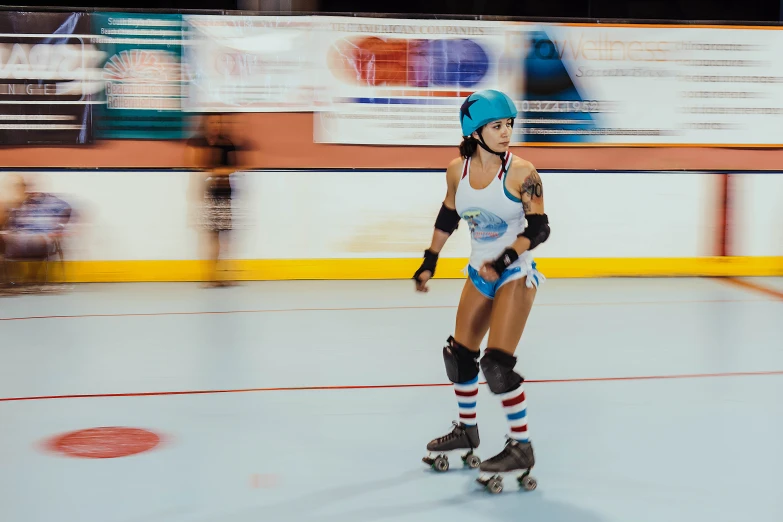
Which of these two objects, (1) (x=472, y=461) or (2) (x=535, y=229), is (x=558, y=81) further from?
(1) (x=472, y=461)

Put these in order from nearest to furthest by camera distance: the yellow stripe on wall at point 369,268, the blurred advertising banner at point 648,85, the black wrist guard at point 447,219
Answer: the black wrist guard at point 447,219
the yellow stripe on wall at point 369,268
the blurred advertising banner at point 648,85

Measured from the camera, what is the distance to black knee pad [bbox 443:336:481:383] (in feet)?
11.5

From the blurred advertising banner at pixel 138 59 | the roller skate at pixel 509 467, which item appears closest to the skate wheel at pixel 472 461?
the roller skate at pixel 509 467

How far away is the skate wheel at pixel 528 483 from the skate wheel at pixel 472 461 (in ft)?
0.92

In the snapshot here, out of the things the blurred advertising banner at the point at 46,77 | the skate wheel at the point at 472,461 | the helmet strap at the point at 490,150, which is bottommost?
the skate wheel at the point at 472,461

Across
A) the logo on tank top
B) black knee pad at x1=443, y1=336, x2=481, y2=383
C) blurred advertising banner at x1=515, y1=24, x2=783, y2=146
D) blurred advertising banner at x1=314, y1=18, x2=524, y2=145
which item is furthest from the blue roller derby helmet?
blurred advertising banner at x1=515, y1=24, x2=783, y2=146

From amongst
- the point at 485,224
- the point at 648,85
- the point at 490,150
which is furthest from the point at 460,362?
the point at 648,85

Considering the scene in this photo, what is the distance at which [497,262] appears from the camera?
3.30 metres

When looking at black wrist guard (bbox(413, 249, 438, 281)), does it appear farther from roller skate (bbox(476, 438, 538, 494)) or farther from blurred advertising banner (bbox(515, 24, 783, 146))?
blurred advertising banner (bbox(515, 24, 783, 146))

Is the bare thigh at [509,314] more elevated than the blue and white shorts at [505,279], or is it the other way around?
the blue and white shorts at [505,279]

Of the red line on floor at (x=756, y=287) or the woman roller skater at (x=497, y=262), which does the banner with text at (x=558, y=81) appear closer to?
the red line on floor at (x=756, y=287)

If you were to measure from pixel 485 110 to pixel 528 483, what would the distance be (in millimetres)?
1430

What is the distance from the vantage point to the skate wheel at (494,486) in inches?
131

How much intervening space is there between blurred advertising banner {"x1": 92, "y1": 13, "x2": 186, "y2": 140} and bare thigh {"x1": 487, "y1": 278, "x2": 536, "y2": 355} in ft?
Answer: 18.8
